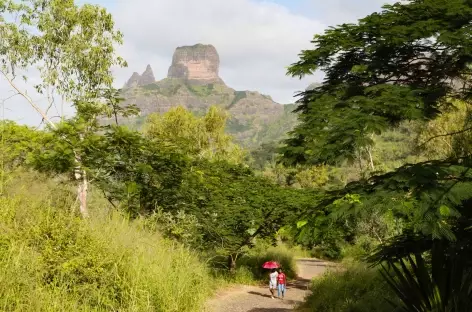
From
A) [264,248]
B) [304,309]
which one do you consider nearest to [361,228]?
[264,248]

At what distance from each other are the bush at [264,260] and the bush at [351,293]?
6276 mm

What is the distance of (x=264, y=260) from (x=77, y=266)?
1877cm

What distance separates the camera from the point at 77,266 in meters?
6.27

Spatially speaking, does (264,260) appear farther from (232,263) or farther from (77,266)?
(77,266)

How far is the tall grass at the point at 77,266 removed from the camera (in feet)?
18.4

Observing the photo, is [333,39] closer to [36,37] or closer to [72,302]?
[72,302]

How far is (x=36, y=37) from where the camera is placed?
1750cm

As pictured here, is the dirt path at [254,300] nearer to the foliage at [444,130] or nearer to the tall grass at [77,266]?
the tall grass at [77,266]

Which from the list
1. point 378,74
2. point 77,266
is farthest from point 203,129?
point 77,266

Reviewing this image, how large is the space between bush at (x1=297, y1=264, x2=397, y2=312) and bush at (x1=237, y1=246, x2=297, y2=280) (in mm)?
6276

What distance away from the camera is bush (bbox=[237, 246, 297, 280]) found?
22484mm

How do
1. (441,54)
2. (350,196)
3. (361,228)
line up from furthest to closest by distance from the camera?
(361,228), (441,54), (350,196)

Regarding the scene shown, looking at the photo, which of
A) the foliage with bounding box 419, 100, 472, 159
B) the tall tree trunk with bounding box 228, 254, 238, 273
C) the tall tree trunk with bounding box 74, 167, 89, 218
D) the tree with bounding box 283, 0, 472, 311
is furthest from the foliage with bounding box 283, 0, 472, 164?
the foliage with bounding box 419, 100, 472, 159

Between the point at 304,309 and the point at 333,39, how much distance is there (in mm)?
9925
